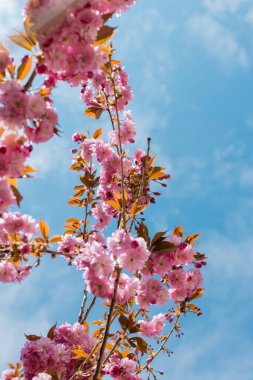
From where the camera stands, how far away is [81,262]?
361 cm

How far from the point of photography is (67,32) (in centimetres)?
318

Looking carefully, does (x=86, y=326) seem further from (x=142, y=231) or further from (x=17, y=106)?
(x=17, y=106)

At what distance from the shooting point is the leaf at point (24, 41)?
3.39m

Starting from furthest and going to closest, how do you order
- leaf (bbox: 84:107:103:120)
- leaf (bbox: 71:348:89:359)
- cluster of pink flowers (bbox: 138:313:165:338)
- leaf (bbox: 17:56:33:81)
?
leaf (bbox: 84:107:103:120)
cluster of pink flowers (bbox: 138:313:165:338)
leaf (bbox: 71:348:89:359)
leaf (bbox: 17:56:33:81)

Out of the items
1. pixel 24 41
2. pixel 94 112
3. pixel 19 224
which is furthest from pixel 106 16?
pixel 94 112

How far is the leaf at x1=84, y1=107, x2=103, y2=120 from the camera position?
579 centimetres

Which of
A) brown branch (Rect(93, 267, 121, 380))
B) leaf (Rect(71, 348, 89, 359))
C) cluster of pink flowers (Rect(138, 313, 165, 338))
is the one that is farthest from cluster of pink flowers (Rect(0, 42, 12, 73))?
cluster of pink flowers (Rect(138, 313, 165, 338))

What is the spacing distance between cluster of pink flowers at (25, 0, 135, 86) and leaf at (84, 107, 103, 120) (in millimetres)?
2443

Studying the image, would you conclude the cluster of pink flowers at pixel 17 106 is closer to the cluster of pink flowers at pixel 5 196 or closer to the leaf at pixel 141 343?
the cluster of pink flowers at pixel 5 196

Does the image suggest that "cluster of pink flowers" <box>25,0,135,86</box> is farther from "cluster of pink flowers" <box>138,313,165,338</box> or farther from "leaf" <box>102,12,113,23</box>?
"cluster of pink flowers" <box>138,313,165,338</box>

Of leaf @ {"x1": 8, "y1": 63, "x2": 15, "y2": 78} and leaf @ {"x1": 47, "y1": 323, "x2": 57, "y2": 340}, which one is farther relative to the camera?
leaf @ {"x1": 47, "y1": 323, "x2": 57, "y2": 340}

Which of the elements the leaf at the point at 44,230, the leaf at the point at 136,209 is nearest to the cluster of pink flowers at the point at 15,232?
the leaf at the point at 44,230

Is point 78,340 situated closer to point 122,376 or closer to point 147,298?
point 122,376

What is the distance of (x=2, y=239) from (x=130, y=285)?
143 centimetres
